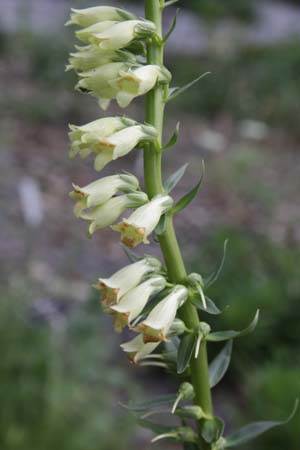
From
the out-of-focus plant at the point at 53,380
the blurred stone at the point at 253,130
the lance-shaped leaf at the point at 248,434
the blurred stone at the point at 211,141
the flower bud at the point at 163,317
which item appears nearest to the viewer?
the flower bud at the point at 163,317

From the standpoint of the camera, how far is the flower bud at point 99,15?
1241mm

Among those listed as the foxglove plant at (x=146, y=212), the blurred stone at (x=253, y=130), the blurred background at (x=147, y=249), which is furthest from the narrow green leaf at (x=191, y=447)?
the blurred stone at (x=253, y=130)

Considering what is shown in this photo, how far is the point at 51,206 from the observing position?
22.5 ft

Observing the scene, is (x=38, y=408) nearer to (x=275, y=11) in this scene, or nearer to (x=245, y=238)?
(x=245, y=238)

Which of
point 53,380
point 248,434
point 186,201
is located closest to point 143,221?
point 186,201

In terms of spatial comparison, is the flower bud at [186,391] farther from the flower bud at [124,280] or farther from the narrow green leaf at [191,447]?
the flower bud at [124,280]

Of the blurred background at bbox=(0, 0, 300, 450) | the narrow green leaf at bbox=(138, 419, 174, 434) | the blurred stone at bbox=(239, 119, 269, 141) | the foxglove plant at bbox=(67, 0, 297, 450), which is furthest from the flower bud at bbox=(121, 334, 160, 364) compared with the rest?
the blurred stone at bbox=(239, 119, 269, 141)

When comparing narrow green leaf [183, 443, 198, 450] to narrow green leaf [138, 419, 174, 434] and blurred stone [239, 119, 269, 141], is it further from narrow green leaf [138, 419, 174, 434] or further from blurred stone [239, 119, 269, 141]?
blurred stone [239, 119, 269, 141]

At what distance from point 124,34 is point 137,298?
44cm

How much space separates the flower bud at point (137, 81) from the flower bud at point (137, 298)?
305mm

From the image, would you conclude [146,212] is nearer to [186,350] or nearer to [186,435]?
[186,350]

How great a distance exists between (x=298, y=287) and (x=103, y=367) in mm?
1446

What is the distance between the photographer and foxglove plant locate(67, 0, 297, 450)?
1.14 m

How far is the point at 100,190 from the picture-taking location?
3.95 ft
